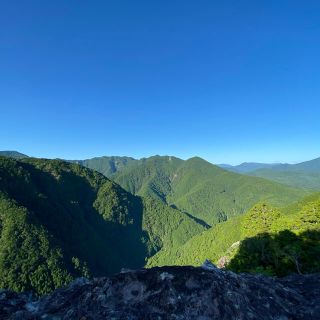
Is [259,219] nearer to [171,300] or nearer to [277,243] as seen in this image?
[277,243]

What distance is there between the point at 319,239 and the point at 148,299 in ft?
195

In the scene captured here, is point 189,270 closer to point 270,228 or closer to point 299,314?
point 299,314

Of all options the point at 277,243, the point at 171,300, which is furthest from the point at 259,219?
the point at 171,300

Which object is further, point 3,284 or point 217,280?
point 3,284

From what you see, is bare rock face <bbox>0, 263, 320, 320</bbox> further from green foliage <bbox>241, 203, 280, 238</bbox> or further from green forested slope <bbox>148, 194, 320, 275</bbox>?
green foliage <bbox>241, 203, 280, 238</bbox>

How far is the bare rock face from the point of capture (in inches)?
568

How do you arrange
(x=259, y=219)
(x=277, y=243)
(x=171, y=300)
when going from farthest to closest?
(x=259, y=219) → (x=277, y=243) → (x=171, y=300)

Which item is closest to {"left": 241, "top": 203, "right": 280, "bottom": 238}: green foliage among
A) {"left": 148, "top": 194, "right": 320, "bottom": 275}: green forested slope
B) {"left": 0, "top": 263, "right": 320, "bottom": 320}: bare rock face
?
{"left": 148, "top": 194, "right": 320, "bottom": 275}: green forested slope

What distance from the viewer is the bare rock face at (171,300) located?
47.3 ft

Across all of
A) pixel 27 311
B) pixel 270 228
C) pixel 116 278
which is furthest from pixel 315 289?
pixel 270 228

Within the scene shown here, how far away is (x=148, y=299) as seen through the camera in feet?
49.1

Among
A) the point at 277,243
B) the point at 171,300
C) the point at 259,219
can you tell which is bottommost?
the point at 277,243

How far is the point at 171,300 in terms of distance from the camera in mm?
14812

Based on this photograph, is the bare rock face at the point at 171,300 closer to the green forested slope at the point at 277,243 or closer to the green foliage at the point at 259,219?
the green forested slope at the point at 277,243
